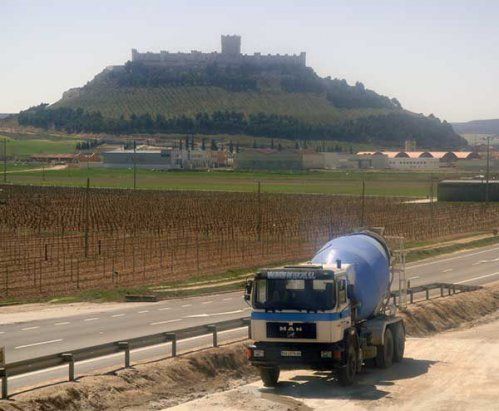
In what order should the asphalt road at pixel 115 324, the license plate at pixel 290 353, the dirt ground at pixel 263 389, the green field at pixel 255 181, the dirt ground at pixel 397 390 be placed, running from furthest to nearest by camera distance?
the green field at pixel 255 181
the asphalt road at pixel 115 324
the license plate at pixel 290 353
the dirt ground at pixel 397 390
the dirt ground at pixel 263 389

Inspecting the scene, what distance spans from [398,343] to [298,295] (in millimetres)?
6226

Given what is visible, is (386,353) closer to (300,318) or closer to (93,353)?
(300,318)

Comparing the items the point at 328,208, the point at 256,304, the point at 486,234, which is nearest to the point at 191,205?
the point at 328,208

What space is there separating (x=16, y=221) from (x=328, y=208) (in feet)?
113

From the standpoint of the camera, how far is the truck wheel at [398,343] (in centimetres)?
2973

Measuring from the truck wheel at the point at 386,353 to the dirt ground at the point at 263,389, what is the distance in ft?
0.85

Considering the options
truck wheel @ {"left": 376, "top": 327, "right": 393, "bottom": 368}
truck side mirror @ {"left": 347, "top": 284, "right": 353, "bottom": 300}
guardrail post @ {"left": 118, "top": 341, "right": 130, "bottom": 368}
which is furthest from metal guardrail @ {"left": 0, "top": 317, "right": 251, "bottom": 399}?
truck side mirror @ {"left": 347, "top": 284, "right": 353, "bottom": 300}

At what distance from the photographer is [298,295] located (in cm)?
2461

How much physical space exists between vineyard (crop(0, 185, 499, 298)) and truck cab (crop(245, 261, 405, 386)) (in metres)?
25.7

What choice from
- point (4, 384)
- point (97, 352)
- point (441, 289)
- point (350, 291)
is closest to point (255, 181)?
point (441, 289)

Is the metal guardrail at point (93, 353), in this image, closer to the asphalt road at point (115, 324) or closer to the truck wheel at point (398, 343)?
the asphalt road at point (115, 324)

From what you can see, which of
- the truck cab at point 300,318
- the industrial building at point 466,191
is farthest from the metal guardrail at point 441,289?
the industrial building at point 466,191

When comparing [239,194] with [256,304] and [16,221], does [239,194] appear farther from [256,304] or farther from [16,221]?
[256,304]

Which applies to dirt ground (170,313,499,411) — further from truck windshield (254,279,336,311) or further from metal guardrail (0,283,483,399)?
metal guardrail (0,283,483,399)
